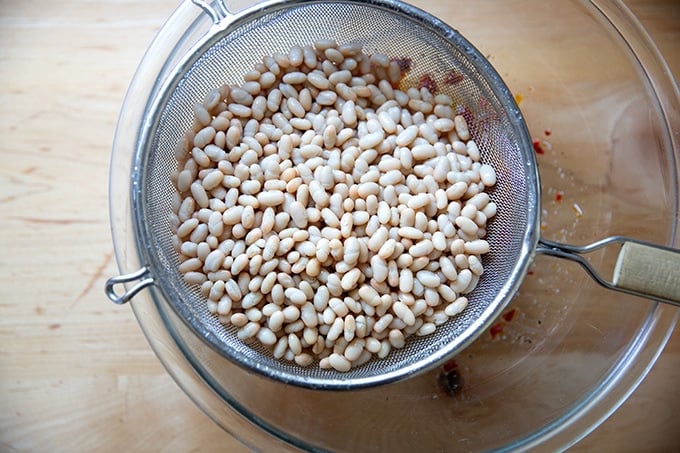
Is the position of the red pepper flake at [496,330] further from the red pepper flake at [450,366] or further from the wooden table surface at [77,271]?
the wooden table surface at [77,271]

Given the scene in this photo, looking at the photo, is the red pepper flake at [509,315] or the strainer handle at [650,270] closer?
the strainer handle at [650,270]

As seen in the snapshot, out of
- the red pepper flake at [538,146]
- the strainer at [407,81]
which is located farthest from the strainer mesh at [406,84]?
the red pepper flake at [538,146]

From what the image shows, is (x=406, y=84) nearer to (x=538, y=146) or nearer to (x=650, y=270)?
(x=538, y=146)

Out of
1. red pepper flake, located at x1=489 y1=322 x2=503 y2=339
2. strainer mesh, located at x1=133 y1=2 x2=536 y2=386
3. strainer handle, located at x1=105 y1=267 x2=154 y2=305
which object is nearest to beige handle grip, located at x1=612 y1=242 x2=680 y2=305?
strainer mesh, located at x1=133 y1=2 x2=536 y2=386

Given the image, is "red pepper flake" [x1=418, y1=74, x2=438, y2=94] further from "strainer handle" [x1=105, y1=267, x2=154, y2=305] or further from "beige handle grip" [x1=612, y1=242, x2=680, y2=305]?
"strainer handle" [x1=105, y1=267, x2=154, y2=305]

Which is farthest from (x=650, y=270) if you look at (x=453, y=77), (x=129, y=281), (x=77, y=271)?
(x=77, y=271)

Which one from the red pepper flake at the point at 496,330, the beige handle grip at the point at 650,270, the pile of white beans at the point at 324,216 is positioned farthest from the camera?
the red pepper flake at the point at 496,330
